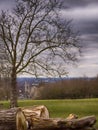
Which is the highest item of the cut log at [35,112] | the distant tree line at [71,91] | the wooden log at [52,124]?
the distant tree line at [71,91]

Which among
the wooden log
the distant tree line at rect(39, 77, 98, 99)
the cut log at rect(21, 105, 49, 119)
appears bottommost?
the wooden log

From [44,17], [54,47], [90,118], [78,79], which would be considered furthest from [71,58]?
[78,79]

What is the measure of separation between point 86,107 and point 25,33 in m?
7.28

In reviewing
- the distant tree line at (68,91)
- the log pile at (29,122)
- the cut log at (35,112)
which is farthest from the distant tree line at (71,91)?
the log pile at (29,122)

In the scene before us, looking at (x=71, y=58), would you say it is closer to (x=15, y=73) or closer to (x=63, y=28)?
(x=63, y=28)

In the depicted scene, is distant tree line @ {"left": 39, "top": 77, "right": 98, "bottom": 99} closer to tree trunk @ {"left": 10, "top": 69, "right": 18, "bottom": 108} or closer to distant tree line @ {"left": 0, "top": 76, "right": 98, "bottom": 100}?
distant tree line @ {"left": 0, "top": 76, "right": 98, "bottom": 100}

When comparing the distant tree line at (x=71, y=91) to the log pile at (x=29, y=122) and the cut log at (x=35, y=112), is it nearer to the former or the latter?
the cut log at (x=35, y=112)

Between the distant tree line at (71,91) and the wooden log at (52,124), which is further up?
the distant tree line at (71,91)

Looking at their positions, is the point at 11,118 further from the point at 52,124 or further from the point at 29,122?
the point at 52,124

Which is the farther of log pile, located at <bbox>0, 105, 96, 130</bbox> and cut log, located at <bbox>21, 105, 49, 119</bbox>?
cut log, located at <bbox>21, 105, 49, 119</bbox>

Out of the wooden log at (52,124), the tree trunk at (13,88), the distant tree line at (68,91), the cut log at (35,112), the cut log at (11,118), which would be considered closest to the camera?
the cut log at (11,118)

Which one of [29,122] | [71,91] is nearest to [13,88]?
[29,122]

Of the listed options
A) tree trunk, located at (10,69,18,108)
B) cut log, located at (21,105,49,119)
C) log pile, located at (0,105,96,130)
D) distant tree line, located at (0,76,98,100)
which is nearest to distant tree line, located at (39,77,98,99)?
distant tree line, located at (0,76,98,100)

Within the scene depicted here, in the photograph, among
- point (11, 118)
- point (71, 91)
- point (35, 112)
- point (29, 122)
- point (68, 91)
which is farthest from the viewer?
point (68, 91)
